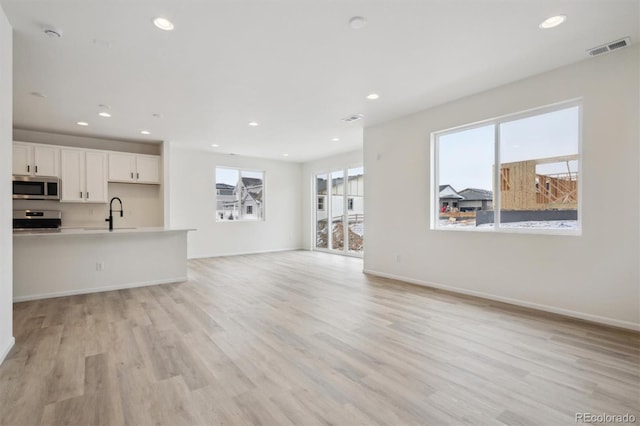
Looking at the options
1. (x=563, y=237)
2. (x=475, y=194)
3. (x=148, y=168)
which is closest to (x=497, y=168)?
(x=475, y=194)

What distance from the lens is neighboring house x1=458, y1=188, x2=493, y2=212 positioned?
427 cm

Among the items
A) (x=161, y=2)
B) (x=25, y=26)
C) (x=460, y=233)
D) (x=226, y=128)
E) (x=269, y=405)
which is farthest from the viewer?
(x=226, y=128)

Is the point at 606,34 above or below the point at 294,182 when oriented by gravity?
above

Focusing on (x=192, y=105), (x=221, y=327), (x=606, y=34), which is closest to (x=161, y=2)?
(x=192, y=105)

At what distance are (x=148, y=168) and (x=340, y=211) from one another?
15.9 ft

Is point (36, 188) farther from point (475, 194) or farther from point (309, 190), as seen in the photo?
point (475, 194)

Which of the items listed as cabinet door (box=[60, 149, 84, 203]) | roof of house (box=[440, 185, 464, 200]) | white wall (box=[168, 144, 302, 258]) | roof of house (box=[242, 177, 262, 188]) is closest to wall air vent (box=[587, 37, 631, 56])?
roof of house (box=[440, 185, 464, 200])

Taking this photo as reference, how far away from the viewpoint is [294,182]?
9.73 metres

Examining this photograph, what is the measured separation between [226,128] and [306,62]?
3.03 metres

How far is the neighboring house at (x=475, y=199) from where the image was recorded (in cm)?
427

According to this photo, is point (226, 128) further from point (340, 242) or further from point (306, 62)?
point (340, 242)

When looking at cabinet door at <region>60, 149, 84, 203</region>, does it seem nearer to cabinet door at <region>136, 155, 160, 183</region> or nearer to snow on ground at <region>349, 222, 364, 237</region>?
cabinet door at <region>136, 155, 160, 183</region>

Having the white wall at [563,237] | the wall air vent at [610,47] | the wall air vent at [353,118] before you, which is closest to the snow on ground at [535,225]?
the white wall at [563,237]

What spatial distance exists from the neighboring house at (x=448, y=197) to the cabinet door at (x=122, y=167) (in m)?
6.25
